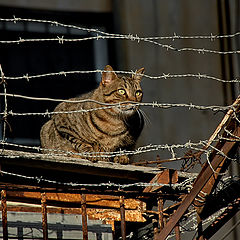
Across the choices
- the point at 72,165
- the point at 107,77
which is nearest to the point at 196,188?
the point at 72,165

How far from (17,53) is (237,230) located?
3.28 m

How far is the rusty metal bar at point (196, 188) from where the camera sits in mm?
4824

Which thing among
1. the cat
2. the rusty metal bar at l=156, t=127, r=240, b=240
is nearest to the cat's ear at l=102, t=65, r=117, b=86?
the cat

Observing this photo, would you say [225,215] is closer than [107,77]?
Yes

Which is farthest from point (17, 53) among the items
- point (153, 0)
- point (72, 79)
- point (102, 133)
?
point (102, 133)

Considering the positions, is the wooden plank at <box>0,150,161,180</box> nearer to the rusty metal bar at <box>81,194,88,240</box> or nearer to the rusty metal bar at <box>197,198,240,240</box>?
the rusty metal bar at <box>81,194,88,240</box>

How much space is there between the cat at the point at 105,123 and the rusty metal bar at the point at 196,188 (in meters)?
1.75

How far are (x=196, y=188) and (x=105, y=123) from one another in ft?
7.02

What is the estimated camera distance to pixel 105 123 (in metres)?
6.89

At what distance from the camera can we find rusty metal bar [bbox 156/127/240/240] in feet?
15.8

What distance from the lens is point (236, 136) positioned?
15.5 ft

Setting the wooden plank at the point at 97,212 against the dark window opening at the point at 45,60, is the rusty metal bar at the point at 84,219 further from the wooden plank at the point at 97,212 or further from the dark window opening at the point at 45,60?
the dark window opening at the point at 45,60

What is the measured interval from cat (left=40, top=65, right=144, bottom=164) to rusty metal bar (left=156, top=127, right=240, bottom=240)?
5.74 feet

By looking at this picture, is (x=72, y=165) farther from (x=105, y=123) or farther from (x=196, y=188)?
(x=105, y=123)
